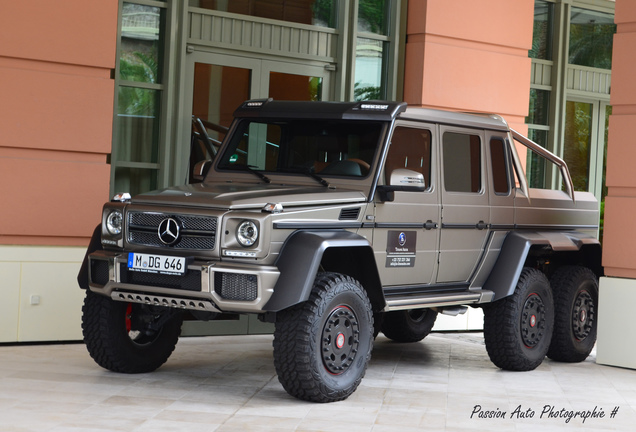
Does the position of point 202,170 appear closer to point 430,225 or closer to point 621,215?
point 430,225

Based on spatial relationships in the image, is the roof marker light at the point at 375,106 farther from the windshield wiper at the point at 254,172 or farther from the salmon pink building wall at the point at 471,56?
the salmon pink building wall at the point at 471,56

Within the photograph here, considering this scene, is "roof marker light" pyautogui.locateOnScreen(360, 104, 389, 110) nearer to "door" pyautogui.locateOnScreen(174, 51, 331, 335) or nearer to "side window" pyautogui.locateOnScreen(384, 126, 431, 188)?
"side window" pyautogui.locateOnScreen(384, 126, 431, 188)

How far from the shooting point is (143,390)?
6.61m

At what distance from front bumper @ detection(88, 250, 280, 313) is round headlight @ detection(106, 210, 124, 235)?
0.19m

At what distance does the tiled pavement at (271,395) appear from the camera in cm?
577

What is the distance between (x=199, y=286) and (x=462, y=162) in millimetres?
2697

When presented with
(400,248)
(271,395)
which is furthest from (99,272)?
(400,248)

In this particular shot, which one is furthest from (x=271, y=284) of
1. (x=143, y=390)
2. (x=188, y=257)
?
(x=143, y=390)

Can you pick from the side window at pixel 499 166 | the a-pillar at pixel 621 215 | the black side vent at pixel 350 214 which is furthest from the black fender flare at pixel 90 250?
the a-pillar at pixel 621 215

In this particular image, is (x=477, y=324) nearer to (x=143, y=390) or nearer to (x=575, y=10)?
(x=575, y=10)

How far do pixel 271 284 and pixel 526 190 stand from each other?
10.8ft

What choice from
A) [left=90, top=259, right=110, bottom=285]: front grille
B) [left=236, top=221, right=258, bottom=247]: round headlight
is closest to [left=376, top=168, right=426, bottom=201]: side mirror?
[left=236, top=221, right=258, bottom=247]: round headlight

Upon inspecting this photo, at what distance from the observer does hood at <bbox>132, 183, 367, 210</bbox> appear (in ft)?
20.6

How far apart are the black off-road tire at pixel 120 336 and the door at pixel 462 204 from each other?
217 cm
